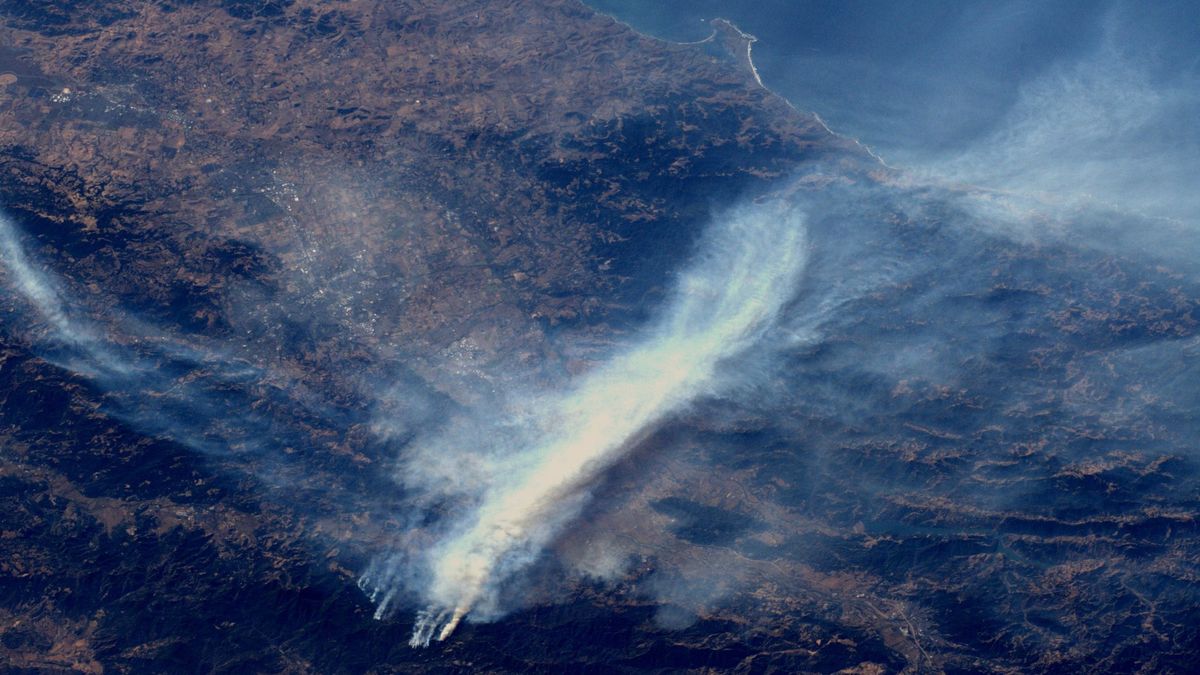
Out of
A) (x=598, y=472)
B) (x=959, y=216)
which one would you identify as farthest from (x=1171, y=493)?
(x=598, y=472)

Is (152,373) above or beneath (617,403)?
beneath

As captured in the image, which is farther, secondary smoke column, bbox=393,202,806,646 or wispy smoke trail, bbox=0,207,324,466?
wispy smoke trail, bbox=0,207,324,466

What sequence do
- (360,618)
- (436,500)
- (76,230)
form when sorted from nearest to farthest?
(360,618) → (436,500) → (76,230)

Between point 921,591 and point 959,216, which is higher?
point 959,216

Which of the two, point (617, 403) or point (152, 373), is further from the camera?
point (617, 403)

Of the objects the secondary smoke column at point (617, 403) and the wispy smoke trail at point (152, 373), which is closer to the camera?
the secondary smoke column at point (617, 403)

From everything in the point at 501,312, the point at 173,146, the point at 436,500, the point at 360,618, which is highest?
the point at 173,146

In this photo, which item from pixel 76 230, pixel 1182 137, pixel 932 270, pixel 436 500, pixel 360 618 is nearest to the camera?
pixel 360 618

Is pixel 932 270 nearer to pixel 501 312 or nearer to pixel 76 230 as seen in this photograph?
→ pixel 501 312
